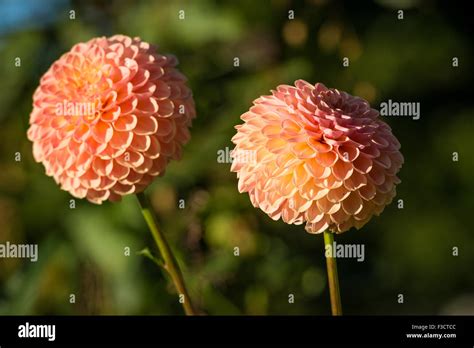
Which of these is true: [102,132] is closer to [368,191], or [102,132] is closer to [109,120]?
[109,120]

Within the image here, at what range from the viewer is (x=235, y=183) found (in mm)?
1716

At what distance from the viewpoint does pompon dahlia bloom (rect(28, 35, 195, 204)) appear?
3.37ft

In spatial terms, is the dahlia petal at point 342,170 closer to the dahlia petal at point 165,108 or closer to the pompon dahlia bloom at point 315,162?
the pompon dahlia bloom at point 315,162

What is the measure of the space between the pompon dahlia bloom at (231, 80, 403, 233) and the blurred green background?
2.26ft

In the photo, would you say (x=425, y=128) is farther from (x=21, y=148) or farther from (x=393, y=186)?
(x=21, y=148)

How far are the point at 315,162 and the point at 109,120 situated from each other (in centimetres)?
31

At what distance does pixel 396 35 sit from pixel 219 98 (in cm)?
47

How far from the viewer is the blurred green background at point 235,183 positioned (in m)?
1.63

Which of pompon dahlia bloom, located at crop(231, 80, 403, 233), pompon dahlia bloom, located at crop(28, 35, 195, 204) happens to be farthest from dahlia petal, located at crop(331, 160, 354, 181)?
pompon dahlia bloom, located at crop(28, 35, 195, 204)

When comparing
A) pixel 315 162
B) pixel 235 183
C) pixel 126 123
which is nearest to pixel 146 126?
pixel 126 123

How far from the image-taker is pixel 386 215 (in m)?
1.71

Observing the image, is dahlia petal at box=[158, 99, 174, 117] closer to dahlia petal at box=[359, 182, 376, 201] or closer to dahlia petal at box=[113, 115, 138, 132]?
dahlia petal at box=[113, 115, 138, 132]
